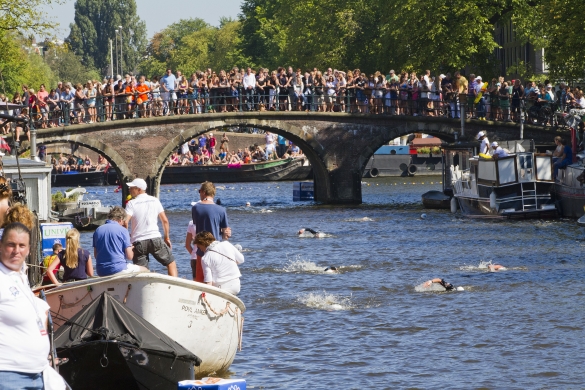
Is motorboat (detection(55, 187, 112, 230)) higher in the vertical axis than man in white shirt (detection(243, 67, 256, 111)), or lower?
lower

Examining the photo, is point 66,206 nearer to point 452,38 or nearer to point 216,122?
point 216,122

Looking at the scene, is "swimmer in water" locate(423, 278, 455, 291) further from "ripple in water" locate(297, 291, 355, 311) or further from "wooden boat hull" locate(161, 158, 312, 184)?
"wooden boat hull" locate(161, 158, 312, 184)

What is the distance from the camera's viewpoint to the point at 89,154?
249 feet

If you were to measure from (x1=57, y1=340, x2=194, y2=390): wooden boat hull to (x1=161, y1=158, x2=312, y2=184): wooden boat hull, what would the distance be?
5469cm

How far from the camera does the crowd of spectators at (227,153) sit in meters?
67.1

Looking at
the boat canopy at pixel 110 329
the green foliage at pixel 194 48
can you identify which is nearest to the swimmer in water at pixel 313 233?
the boat canopy at pixel 110 329

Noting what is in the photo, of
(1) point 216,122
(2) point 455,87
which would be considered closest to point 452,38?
(2) point 455,87

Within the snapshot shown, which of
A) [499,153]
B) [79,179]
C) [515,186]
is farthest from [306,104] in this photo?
[79,179]

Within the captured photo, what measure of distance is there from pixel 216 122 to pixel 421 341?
2697 cm

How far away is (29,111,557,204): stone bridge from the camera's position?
41.3m

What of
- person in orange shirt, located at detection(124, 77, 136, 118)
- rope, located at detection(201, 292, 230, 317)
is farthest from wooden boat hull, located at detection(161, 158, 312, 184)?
rope, located at detection(201, 292, 230, 317)

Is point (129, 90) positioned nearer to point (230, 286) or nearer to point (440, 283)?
point (440, 283)

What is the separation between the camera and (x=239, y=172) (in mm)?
66000

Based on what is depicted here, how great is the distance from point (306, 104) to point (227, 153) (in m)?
26.6
